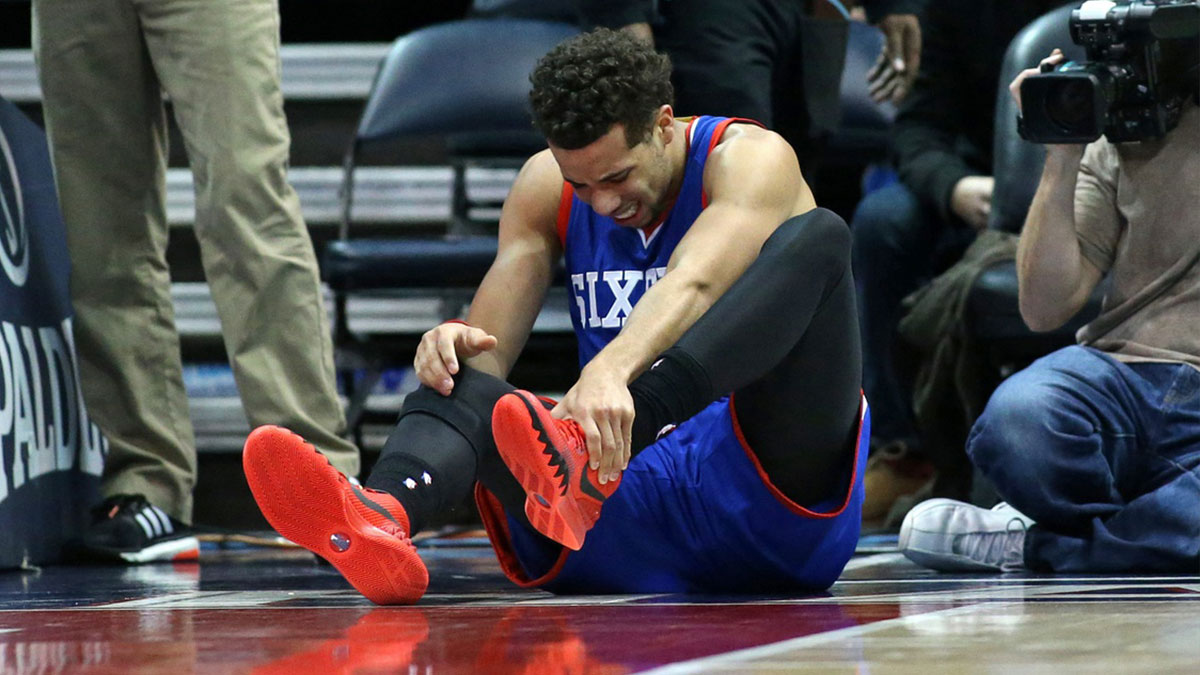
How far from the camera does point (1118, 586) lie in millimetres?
2029

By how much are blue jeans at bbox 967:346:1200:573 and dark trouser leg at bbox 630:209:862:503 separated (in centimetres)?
44

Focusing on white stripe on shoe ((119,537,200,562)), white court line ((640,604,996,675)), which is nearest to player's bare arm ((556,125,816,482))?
white court line ((640,604,996,675))

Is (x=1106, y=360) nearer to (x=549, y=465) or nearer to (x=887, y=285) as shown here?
(x=549, y=465)

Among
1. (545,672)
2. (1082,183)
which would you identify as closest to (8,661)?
(545,672)

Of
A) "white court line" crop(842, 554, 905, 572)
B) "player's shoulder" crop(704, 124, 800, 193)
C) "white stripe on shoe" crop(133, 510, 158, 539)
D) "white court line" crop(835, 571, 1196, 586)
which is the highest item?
"player's shoulder" crop(704, 124, 800, 193)

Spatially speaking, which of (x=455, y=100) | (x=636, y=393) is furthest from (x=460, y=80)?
(x=636, y=393)

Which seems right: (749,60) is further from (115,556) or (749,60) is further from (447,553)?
(115,556)

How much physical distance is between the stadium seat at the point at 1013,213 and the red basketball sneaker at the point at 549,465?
5.05ft

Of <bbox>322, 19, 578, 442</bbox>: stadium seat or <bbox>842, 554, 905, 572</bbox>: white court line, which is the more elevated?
<bbox>322, 19, 578, 442</bbox>: stadium seat

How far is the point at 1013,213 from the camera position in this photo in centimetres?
332

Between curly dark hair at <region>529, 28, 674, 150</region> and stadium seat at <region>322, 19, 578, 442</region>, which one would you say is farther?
stadium seat at <region>322, 19, 578, 442</region>

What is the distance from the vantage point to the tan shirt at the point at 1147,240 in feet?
8.02

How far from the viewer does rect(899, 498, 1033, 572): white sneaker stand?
2.43 metres

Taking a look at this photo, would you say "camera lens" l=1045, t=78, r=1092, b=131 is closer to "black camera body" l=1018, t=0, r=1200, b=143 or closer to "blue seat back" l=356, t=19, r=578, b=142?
"black camera body" l=1018, t=0, r=1200, b=143
